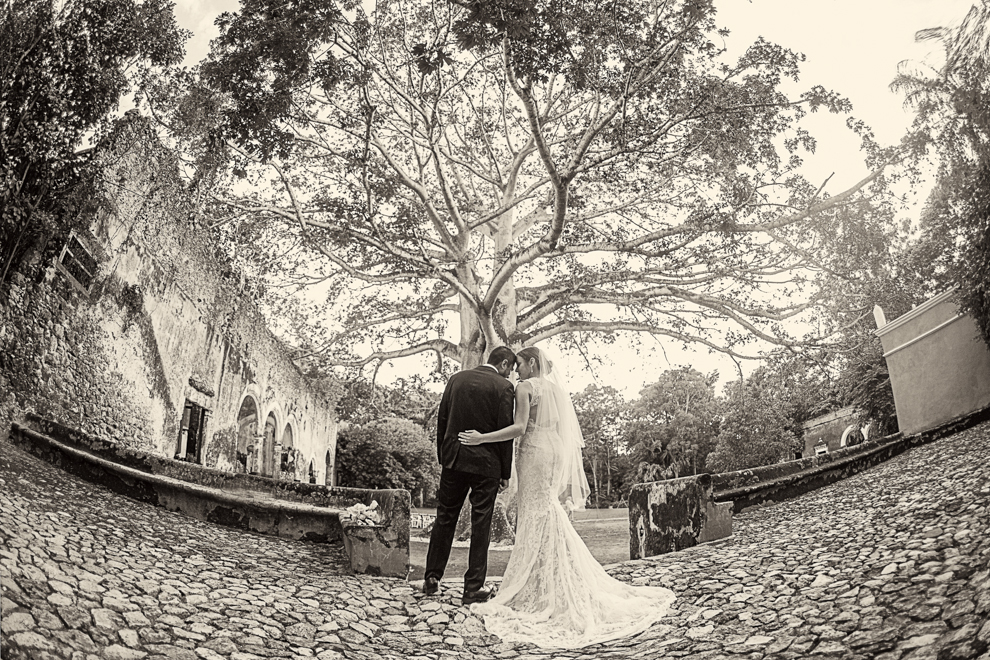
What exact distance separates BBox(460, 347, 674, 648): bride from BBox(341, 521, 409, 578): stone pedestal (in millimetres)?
910

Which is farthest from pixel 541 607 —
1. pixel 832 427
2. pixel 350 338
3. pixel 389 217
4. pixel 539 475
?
pixel 832 427

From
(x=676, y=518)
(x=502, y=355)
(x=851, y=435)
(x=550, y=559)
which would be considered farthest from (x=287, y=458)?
(x=851, y=435)

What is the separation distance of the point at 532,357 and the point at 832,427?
22635mm

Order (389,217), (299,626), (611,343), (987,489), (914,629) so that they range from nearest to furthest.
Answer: (914,629), (299,626), (987,489), (389,217), (611,343)

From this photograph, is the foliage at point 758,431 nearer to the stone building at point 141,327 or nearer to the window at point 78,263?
the stone building at point 141,327

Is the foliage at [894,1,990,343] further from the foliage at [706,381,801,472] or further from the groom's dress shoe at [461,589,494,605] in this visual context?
the foliage at [706,381,801,472]

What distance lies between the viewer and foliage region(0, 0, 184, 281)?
643 cm

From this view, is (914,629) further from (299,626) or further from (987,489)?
(299,626)

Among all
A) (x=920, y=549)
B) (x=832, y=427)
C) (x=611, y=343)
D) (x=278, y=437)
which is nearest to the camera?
(x=920, y=549)

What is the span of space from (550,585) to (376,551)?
141 centimetres

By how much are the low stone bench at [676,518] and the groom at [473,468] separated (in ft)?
6.50

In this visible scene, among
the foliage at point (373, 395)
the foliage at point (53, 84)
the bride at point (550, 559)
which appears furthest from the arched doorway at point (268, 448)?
the bride at point (550, 559)

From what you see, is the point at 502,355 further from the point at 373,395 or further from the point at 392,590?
the point at 373,395

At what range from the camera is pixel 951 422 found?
28.5ft
